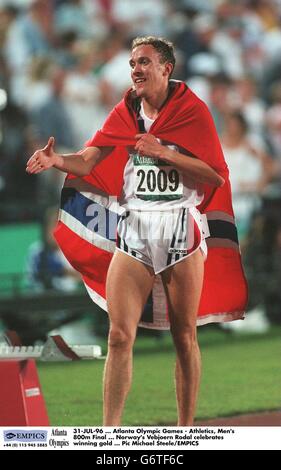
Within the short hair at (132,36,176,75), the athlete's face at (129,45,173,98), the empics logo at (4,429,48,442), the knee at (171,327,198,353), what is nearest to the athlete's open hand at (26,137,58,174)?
the athlete's face at (129,45,173,98)

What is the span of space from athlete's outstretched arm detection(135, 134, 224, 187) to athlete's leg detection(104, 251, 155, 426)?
1.56 feet

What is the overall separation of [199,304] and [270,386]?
2410mm

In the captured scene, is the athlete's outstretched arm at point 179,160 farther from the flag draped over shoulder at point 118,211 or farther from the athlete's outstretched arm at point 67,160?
the athlete's outstretched arm at point 67,160

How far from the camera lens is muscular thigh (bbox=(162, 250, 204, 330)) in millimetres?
5574

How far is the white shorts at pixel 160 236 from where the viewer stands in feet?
18.4

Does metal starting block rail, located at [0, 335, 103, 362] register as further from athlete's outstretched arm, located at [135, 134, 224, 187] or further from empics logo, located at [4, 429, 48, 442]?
athlete's outstretched arm, located at [135, 134, 224, 187]

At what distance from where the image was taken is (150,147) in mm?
5484

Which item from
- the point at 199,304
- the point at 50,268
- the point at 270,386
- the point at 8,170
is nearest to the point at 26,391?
the point at 199,304

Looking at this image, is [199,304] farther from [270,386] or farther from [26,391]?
[270,386]

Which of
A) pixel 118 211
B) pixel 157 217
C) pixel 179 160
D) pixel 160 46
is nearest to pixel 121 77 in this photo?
pixel 118 211

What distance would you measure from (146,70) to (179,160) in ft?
1.48

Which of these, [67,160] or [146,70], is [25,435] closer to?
[67,160]

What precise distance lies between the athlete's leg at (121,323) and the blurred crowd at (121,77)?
4.54m

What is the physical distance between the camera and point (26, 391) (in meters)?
5.80
